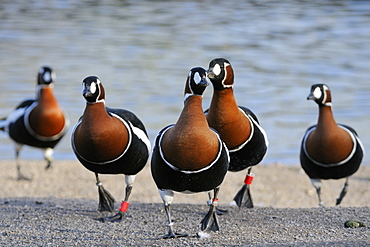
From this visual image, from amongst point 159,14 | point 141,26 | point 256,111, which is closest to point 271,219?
point 256,111

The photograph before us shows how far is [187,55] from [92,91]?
1382cm

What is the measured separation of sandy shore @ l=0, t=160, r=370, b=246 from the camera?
5.09 metres

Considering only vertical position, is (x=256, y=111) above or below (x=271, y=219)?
below

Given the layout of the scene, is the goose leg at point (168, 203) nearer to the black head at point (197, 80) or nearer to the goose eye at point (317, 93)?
the black head at point (197, 80)

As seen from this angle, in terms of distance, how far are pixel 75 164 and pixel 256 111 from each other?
4130 millimetres

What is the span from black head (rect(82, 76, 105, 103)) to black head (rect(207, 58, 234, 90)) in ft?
3.13

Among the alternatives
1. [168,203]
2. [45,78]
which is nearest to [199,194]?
[45,78]

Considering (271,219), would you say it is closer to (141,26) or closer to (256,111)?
(256,111)

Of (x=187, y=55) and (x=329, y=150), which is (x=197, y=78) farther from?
(x=187, y=55)

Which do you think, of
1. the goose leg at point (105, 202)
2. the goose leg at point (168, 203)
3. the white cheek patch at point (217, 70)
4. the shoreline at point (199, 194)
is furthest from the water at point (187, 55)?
the goose leg at point (168, 203)

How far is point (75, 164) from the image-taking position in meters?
10.4

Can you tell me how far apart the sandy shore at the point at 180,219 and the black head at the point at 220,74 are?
1.18m

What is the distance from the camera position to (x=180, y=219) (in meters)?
6.11

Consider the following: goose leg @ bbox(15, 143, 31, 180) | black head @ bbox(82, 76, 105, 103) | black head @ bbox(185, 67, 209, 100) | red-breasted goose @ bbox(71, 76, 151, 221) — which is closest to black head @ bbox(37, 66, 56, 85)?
goose leg @ bbox(15, 143, 31, 180)
